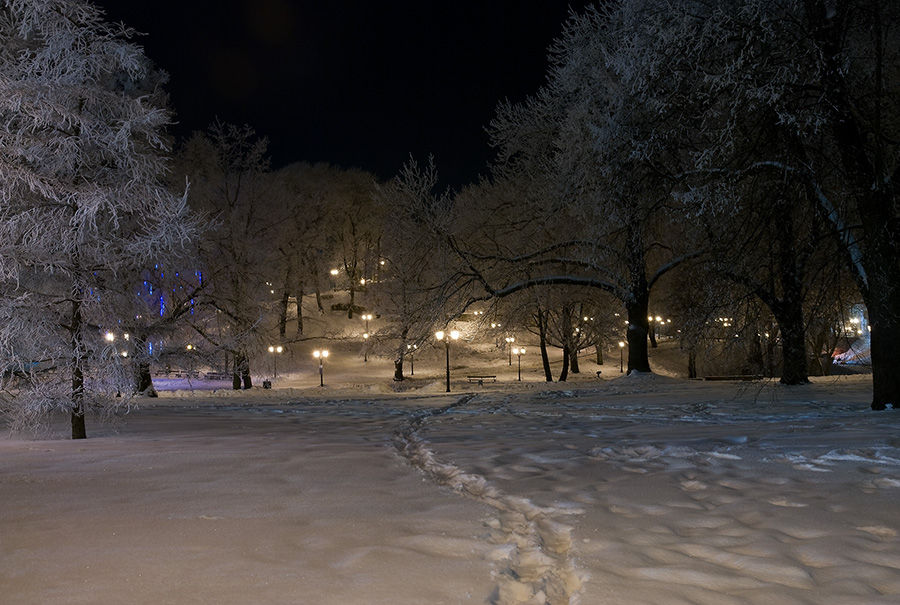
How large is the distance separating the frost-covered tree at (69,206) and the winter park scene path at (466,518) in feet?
5.13

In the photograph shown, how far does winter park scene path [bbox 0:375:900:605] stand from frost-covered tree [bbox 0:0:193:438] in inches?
61.6

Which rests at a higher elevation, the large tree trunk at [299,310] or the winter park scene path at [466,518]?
the large tree trunk at [299,310]

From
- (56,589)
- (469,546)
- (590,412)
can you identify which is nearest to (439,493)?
(469,546)

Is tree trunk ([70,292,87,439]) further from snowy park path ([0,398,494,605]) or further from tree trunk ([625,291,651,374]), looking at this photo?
tree trunk ([625,291,651,374])

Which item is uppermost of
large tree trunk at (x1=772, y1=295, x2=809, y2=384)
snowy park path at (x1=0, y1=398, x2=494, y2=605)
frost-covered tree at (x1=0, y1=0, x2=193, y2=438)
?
frost-covered tree at (x1=0, y1=0, x2=193, y2=438)

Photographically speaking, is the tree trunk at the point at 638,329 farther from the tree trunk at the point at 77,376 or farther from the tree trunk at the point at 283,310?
the tree trunk at the point at 283,310

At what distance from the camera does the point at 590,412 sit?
14.4 m

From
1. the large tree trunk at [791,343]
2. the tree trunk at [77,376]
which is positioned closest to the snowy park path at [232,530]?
the tree trunk at [77,376]

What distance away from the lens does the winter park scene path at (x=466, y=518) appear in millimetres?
3799

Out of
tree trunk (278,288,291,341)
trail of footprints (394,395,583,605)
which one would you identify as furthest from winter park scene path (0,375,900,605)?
tree trunk (278,288,291,341)

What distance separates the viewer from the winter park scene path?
3799 millimetres

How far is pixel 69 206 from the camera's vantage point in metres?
10.2

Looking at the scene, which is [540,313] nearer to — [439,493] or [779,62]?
[779,62]

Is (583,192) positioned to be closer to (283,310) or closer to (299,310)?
(283,310)
